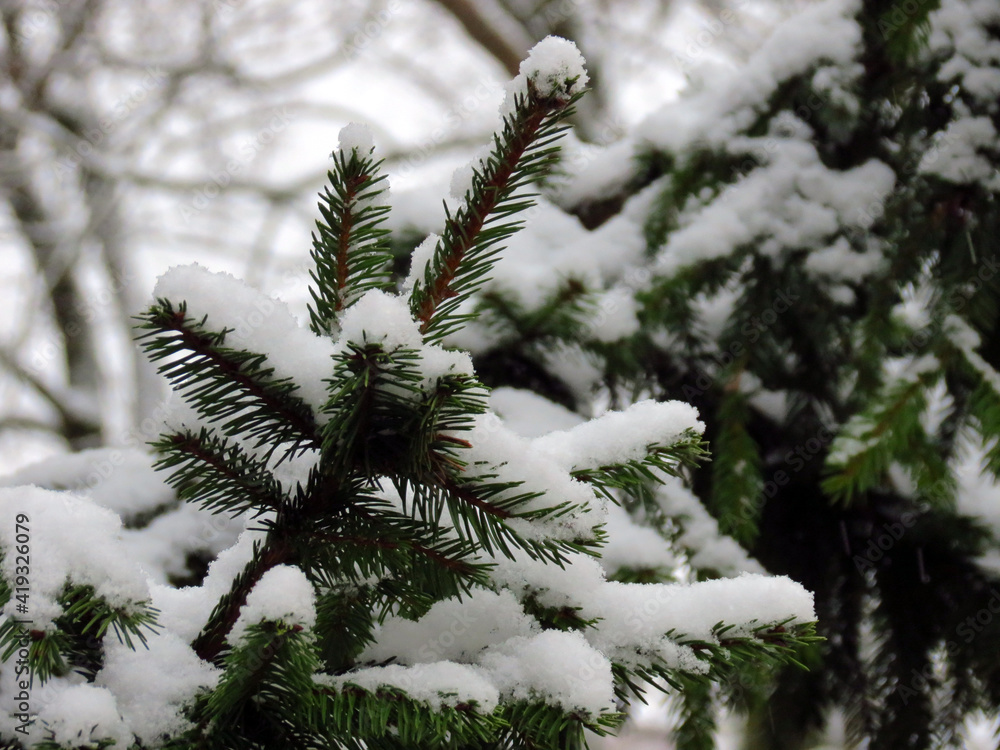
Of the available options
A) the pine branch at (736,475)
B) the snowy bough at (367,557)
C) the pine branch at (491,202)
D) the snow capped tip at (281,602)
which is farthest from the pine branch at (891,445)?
the snow capped tip at (281,602)

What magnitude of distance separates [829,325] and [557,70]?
1.06 meters

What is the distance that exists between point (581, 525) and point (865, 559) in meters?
0.97

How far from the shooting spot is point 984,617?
1171 millimetres

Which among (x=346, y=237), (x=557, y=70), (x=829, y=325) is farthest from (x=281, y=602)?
(x=829, y=325)

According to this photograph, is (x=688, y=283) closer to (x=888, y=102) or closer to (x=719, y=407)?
(x=719, y=407)

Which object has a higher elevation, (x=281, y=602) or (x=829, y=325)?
(x=829, y=325)

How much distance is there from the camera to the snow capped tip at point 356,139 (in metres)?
0.57

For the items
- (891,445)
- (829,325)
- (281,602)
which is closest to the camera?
(281,602)

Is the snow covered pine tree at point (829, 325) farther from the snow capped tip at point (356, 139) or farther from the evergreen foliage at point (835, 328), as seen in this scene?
the snow capped tip at point (356, 139)

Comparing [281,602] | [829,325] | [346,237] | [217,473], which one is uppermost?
[829,325]

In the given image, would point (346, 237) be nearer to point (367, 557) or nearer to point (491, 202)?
point (491, 202)

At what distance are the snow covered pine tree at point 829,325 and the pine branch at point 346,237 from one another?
67 centimetres

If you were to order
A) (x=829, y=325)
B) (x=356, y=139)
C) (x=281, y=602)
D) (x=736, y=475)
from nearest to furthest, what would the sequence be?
1. (x=281, y=602)
2. (x=356, y=139)
3. (x=736, y=475)
4. (x=829, y=325)

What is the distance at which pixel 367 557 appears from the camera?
1.92ft
